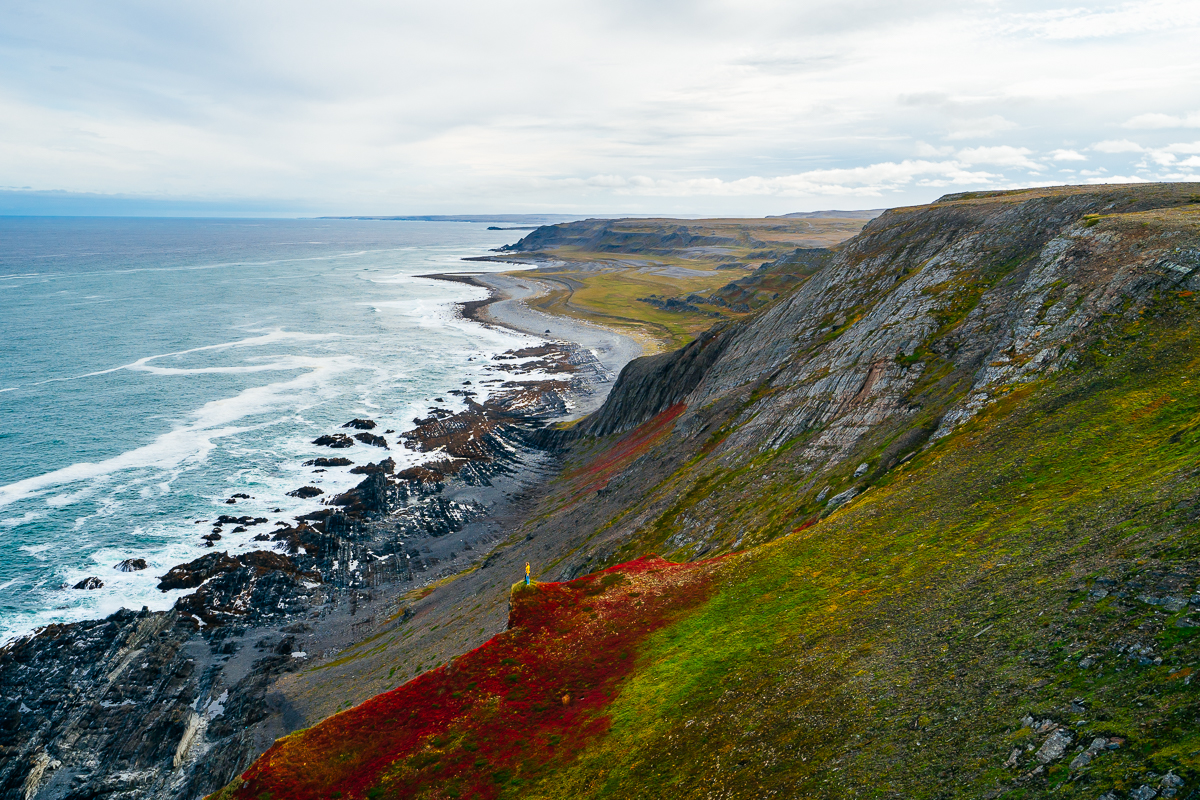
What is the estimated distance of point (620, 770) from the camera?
19.8 metres

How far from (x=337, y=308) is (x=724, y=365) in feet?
501

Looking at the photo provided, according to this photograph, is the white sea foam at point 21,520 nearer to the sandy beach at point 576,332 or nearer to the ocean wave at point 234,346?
the ocean wave at point 234,346

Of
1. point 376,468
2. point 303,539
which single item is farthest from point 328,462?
point 303,539

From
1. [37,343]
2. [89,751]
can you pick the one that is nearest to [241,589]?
[89,751]

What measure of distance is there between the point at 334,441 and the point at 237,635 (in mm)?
38838

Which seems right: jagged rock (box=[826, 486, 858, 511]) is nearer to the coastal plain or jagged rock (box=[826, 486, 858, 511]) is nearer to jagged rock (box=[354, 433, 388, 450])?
the coastal plain

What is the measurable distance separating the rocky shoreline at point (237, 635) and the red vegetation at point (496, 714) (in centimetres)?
1709

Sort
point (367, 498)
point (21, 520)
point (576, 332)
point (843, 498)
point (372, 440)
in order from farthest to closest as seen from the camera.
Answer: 1. point (576, 332)
2. point (372, 440)
3. point (367, 498)
4. point (21, 520)
5. point (843, 498)

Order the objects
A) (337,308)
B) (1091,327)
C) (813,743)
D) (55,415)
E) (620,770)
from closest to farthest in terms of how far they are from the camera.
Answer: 1. (813,743)
2. (620,770)
3. (1091,327)
4. (55,415)
5. (337,308)

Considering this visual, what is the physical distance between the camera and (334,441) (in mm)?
86062

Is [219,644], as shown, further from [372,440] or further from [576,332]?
[576,332]

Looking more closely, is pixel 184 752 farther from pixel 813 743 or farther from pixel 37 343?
pixel 37 343

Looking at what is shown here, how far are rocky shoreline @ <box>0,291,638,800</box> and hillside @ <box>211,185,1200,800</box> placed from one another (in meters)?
10.6

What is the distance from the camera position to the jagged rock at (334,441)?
281 feet
